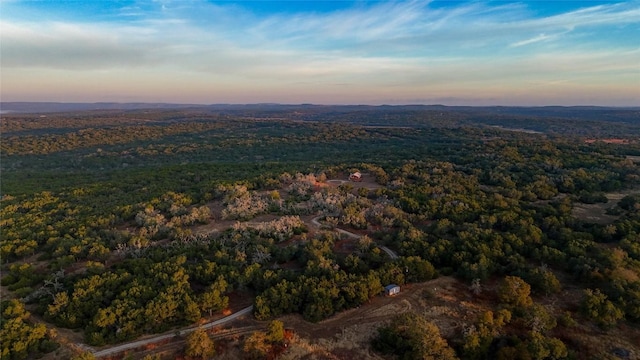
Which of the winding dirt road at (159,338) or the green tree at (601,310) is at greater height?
the green tree at (601,310)

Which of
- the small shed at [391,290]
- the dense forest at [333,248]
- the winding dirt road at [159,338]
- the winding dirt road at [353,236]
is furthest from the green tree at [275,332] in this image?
the winding dirt road at [353,236]

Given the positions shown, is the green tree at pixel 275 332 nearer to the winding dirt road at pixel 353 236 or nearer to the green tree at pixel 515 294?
the winding dirt road at pixel 353 236

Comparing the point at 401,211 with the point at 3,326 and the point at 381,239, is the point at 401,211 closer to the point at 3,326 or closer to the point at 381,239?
the point at 381,239

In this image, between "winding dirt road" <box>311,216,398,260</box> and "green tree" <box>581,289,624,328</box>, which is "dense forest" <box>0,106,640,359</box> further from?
"winding dirt road" <box>311,216,398,260</box>

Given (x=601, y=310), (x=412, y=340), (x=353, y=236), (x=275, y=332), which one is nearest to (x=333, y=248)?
(x=353, y=236)

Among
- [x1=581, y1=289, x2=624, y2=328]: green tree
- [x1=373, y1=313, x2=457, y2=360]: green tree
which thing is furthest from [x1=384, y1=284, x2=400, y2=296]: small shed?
[x1=581, y1=289, x2=624, y2=328]: green tree

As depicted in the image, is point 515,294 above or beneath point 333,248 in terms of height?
above

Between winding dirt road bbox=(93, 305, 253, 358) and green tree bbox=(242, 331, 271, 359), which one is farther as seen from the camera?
winding dirt road bbox=(93, 305, 253, 358)

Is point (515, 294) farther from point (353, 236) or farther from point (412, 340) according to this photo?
point (353, 236)
